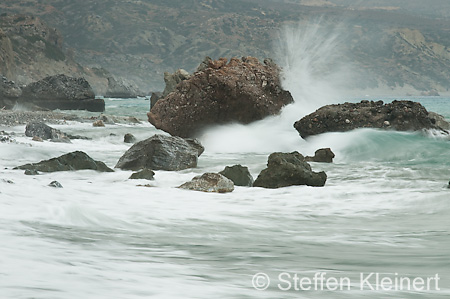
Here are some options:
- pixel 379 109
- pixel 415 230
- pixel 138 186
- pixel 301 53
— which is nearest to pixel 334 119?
pixel 379 109

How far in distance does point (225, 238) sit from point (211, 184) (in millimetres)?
2764

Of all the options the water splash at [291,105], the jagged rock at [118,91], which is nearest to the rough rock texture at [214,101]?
the water splash at [291,105]

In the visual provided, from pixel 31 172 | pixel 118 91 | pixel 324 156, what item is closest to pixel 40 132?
pixel 31 172

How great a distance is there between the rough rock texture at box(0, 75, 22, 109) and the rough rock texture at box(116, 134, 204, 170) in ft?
94.4

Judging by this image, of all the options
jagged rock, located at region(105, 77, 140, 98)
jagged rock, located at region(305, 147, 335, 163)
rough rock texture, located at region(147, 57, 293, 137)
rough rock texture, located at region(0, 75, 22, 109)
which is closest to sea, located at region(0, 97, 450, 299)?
jagged rock, located at region(305, 147, 335, 163)

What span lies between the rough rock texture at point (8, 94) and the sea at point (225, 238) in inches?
1117

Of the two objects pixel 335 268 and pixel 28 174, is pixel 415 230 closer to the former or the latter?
pixel 335 268

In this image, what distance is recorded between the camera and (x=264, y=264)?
3.34 metres

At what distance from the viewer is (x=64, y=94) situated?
136 ft

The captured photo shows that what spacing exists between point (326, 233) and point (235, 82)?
386 inches

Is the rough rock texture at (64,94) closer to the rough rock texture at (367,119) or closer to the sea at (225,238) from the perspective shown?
the rough rock texture at (367,119)

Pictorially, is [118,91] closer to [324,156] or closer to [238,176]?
[324,156]

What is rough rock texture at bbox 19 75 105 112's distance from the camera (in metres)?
40.4

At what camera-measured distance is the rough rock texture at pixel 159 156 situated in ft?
30.3
